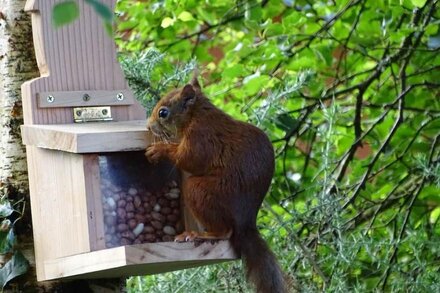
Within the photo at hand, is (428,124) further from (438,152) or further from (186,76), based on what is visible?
(186,76)

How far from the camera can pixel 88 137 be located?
2.48 meters

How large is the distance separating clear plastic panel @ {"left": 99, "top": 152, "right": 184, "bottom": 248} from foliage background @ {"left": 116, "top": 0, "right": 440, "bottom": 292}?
0.68m

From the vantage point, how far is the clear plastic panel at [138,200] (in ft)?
8.59

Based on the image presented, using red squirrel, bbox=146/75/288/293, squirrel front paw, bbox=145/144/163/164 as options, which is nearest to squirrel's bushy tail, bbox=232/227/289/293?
red squirrel, bbox=146/75/288/293

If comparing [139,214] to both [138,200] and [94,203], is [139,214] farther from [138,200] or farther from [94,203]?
[94,203]

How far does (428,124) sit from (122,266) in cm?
221

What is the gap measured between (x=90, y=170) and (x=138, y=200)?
0.18 metres

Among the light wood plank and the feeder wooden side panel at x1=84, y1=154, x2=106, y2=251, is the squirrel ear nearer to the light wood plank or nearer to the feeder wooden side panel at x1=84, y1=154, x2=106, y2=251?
the light wood plank

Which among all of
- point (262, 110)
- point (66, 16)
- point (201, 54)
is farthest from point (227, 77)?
point (66, 16)

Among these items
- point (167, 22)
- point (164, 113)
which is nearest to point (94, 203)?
point (164, 113)

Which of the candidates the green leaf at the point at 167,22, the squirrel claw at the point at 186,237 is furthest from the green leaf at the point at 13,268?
the green leaf at the point at 167,22

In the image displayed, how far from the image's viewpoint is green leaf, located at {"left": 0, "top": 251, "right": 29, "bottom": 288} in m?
2.74

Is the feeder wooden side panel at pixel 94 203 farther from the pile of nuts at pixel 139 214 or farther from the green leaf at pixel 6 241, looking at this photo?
the green leaf at pixel 6 241

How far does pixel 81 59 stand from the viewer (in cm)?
278
